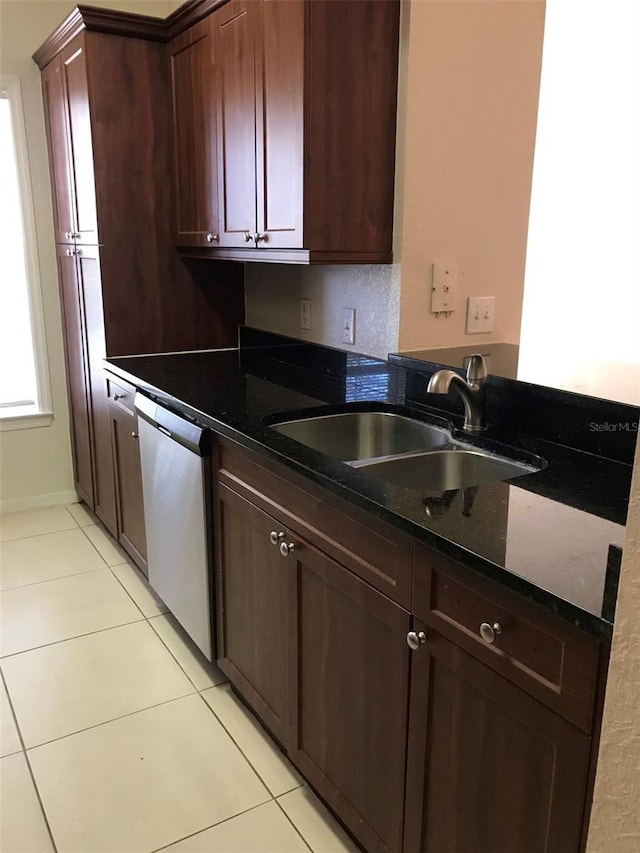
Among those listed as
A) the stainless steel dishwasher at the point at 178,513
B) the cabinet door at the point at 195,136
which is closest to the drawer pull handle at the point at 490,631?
the stainless steel dishwasher at the point at 178,513

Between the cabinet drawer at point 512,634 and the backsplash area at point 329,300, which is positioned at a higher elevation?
the backsplash area at point 329,300

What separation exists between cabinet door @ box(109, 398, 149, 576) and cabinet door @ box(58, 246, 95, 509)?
1.42ft

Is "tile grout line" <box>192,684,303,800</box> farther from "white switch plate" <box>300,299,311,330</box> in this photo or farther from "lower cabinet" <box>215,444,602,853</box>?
"white switch plate" <box>300,299,311,330</box>

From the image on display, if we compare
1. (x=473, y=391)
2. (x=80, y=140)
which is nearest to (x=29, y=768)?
(x=473, y=391)

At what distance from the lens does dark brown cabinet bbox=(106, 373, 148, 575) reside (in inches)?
105

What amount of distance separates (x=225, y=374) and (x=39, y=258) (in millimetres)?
1437

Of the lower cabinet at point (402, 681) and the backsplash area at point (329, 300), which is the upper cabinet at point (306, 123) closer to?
the backsplash area at point (329, 300)

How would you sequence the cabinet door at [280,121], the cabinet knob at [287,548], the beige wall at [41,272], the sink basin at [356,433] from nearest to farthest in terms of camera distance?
the cabinet knob at [287,548], the cabinet door at [280,121], the sink basin at [356,433], the beige wall at [41,272]

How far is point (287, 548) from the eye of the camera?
163 cm

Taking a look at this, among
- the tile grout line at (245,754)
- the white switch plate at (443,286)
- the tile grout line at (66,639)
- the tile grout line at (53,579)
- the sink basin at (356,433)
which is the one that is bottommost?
the tile grout line at (245,754)

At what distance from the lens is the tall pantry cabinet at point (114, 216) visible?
267 cm

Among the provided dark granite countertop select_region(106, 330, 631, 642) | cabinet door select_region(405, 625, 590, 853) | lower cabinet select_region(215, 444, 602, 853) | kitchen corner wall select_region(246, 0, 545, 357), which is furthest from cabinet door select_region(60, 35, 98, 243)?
cabinet door select_region(405, 625, 590, 853)

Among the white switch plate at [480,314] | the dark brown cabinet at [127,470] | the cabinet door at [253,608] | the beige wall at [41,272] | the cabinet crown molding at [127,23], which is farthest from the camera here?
the beige wall at [41,272]

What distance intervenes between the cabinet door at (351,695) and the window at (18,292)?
94.3 inches
